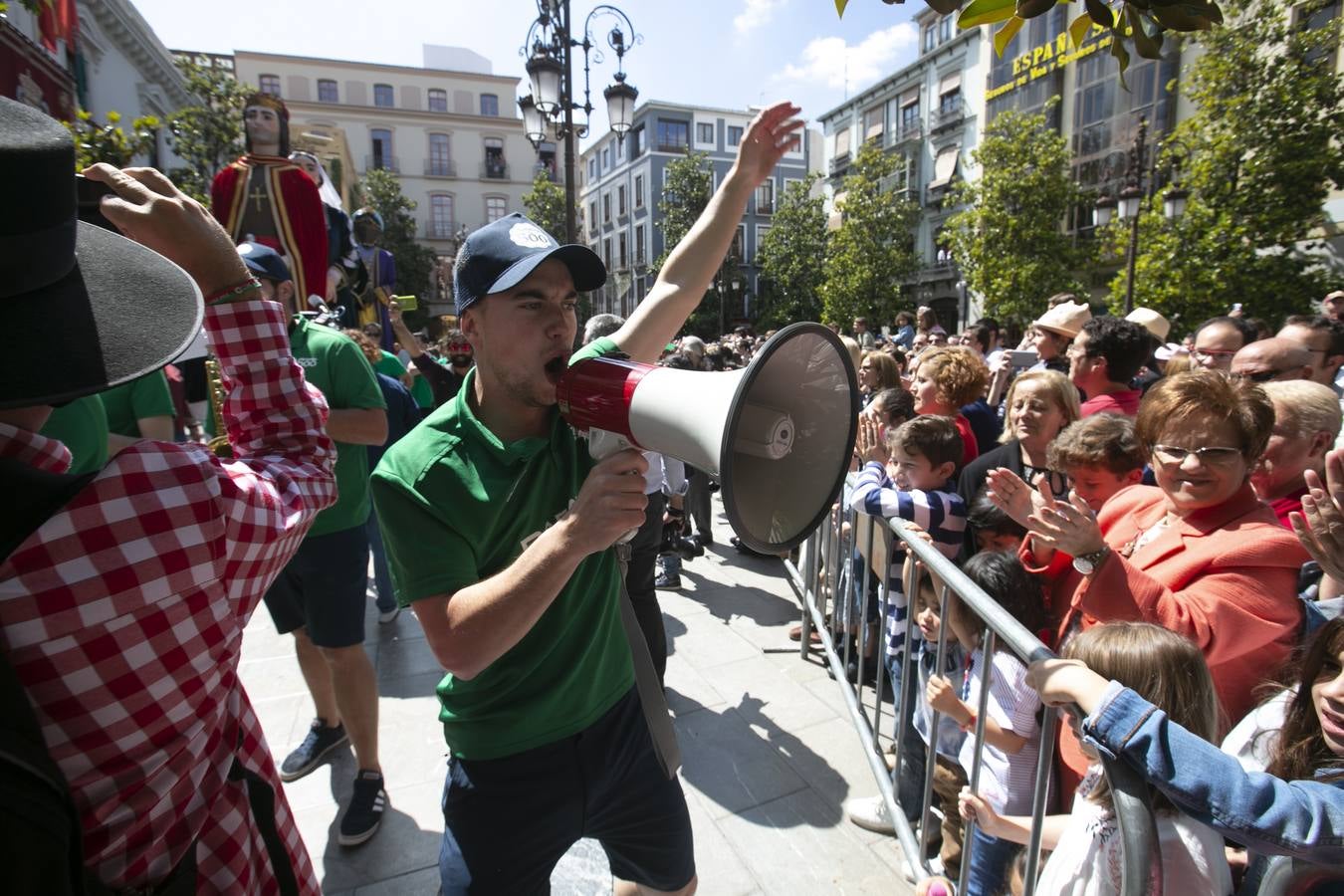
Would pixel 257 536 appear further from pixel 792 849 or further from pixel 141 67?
pixel 141 67

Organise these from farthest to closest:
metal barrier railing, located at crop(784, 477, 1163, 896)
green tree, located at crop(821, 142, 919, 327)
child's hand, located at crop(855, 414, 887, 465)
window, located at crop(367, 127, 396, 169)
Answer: window, located at crop(367, 127, 396, 169), green tree, located at crop(821, 142, 919, 327), child's hand, located at crop(855, 414, 887, 465), metal barrier railing, located at crop(784, 477, 1163, 896)

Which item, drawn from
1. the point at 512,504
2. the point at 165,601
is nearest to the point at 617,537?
the point at 512,504

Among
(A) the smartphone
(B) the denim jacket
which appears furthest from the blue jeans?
(B) the denim jacket

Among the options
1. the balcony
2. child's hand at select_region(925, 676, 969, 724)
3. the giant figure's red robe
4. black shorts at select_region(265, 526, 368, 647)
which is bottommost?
child's hand at select_region(925, 676, 969, 724)

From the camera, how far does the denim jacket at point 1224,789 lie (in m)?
1.11

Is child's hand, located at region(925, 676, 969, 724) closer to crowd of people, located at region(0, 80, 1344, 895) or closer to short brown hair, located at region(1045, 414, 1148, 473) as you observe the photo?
crowd of people, located at region(0, 80, 1344, 895)

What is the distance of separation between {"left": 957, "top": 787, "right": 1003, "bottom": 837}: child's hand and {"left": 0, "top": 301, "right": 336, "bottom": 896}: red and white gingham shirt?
62.7 inches

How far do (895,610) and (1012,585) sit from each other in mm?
748

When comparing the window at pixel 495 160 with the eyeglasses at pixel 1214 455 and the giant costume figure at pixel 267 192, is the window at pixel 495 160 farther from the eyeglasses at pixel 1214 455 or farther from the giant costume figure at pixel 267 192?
the eyeglasses at pixel 1214 455

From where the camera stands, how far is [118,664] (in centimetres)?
85

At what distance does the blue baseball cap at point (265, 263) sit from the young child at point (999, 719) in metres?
2.68

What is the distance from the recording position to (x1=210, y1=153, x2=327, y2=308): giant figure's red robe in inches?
149

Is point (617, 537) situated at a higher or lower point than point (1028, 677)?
higher

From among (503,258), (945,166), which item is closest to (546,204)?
(945,166)
